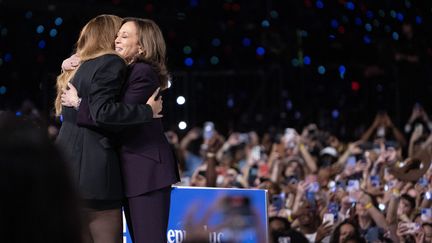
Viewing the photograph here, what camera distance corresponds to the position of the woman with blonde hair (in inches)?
137

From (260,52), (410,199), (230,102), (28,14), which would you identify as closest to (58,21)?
(28,14)

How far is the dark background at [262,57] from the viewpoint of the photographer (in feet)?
31.4

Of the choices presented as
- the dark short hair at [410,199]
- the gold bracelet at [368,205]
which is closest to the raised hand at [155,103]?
the gold bracelet at [368,205]

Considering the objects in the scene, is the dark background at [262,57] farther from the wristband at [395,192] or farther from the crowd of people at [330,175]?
the wristband at [395,192]

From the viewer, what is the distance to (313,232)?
21.0 ft

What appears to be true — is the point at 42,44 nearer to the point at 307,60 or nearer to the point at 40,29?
→ the point at 40,29

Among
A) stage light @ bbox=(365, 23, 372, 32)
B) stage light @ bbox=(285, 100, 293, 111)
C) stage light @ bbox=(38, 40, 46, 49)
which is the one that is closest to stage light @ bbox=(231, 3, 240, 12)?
stage light @ bbox=(285, 100, 293, 111)

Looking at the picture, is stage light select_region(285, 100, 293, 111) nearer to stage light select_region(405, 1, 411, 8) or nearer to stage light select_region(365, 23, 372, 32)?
stage light select_region(365, 23, 372, 32)

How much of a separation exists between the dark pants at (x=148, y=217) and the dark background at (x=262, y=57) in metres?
5.49

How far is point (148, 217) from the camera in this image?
11.8 feet

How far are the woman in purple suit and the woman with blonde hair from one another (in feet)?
0.13

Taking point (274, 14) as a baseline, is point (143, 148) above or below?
below

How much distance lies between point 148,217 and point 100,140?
1.13 feet

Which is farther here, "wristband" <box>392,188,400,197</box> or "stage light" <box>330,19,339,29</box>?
"stage light" <box>330,19,339,29</box>
